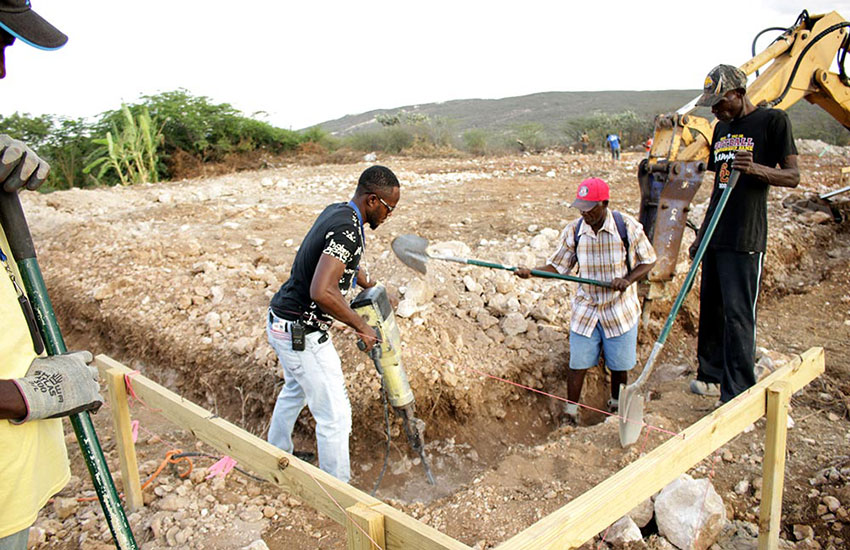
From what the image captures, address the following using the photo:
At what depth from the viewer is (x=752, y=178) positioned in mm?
3572

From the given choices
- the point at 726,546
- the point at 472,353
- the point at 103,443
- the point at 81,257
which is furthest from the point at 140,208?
the point at 726,546

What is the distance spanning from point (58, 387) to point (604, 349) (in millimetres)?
3385

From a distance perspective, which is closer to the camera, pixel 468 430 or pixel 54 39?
pixel 54 39

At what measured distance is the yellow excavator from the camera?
4.28 meters

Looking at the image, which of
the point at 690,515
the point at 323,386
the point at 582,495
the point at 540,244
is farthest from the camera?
the point at 540,244

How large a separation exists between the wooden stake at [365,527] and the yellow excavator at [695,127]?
343 cm

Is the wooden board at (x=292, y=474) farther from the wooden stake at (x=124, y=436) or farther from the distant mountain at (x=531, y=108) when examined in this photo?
the distant mountain at (x=531, y=108)

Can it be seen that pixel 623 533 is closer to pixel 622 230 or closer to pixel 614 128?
pixel 622 230

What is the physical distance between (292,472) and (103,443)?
7.97 feet

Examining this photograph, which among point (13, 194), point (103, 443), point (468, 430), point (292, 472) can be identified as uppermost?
point (13, 194)

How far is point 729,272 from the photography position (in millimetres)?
3736

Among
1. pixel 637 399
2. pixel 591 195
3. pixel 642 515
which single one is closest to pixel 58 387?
pixel 642 515

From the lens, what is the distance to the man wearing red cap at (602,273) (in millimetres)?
3799

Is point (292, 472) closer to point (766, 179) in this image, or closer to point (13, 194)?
point (13, 194)
